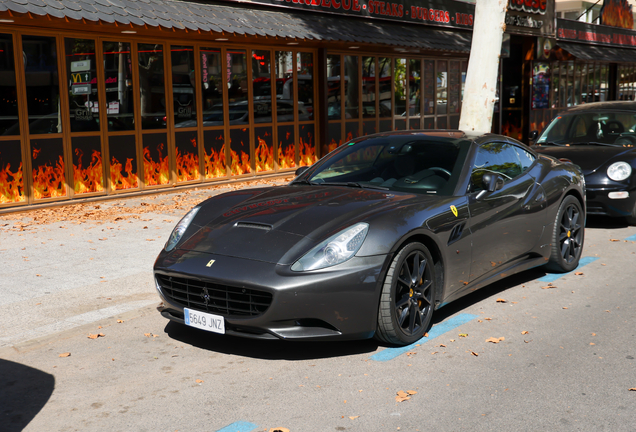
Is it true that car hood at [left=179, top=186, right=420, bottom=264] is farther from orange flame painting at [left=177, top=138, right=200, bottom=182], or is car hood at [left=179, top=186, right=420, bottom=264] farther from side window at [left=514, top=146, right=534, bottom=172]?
orange flame painting at [left=177, top=138, right=200, bottom=182]

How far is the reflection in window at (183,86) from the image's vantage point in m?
12.8

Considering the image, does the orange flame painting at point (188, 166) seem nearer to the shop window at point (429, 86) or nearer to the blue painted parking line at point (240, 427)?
the shop window at point (429, 86)

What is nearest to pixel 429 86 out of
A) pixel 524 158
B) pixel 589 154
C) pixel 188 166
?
pixel 188 166

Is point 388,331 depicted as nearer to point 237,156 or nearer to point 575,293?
point 575,293

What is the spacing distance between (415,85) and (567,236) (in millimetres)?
12709

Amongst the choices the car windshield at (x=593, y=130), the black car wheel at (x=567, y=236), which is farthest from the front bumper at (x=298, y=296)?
the car windshield at (x=593, y=130)

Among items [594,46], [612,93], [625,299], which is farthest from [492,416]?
[612,93]

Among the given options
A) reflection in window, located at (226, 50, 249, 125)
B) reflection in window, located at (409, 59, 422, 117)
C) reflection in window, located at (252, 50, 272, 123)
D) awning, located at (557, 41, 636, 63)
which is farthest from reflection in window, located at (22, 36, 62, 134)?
awning, located at (557, 41, 636, 63)

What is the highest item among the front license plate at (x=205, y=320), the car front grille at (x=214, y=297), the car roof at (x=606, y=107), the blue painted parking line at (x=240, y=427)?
the car roof at (x=606, y=107)

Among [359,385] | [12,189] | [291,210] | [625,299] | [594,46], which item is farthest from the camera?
[594,46]

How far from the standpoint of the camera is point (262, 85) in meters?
14.5

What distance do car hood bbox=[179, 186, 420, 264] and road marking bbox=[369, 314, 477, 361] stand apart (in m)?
0.91

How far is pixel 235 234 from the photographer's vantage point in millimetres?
4762

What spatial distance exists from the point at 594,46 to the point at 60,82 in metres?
22.7
